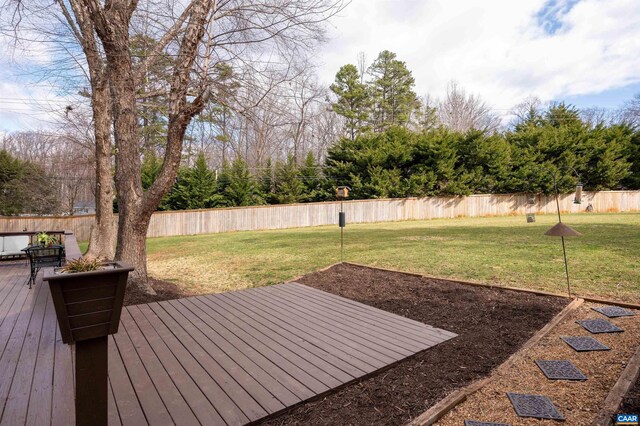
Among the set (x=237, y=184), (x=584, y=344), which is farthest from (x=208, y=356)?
(x=237, y=184)

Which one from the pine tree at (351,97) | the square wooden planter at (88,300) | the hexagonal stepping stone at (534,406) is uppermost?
the pine tree at (351,97)

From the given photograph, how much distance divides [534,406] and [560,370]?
0.59m

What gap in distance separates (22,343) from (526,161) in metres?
24.2

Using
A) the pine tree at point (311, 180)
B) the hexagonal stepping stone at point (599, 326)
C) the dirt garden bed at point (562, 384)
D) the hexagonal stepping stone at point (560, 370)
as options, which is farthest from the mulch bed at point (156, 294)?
the pine tree at point (311, 180)

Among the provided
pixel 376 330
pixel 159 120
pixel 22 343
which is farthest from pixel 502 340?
pixel 159 120

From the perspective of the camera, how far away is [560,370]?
2424mm

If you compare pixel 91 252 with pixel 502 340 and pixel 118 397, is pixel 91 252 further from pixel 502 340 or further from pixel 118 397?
pixel 502 340

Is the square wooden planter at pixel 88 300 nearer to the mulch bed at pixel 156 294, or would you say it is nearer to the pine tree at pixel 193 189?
the mulch bed at pixel 156 294

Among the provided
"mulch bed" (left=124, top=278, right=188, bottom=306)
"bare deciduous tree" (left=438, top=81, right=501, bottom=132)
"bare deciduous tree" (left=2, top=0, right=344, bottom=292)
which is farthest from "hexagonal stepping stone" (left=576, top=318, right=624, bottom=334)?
"bare deciduous tree" (left=438, top=81, right=501, bottom=132)

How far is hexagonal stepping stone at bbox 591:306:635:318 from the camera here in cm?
332

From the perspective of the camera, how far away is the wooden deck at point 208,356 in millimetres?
2023

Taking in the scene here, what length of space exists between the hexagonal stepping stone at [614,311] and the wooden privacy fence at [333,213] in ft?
47.6

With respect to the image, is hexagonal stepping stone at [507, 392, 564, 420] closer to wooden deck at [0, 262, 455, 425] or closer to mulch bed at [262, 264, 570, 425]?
mulch bed at [262, 264, 570, 425]

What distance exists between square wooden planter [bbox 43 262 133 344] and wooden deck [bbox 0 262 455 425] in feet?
2.54
